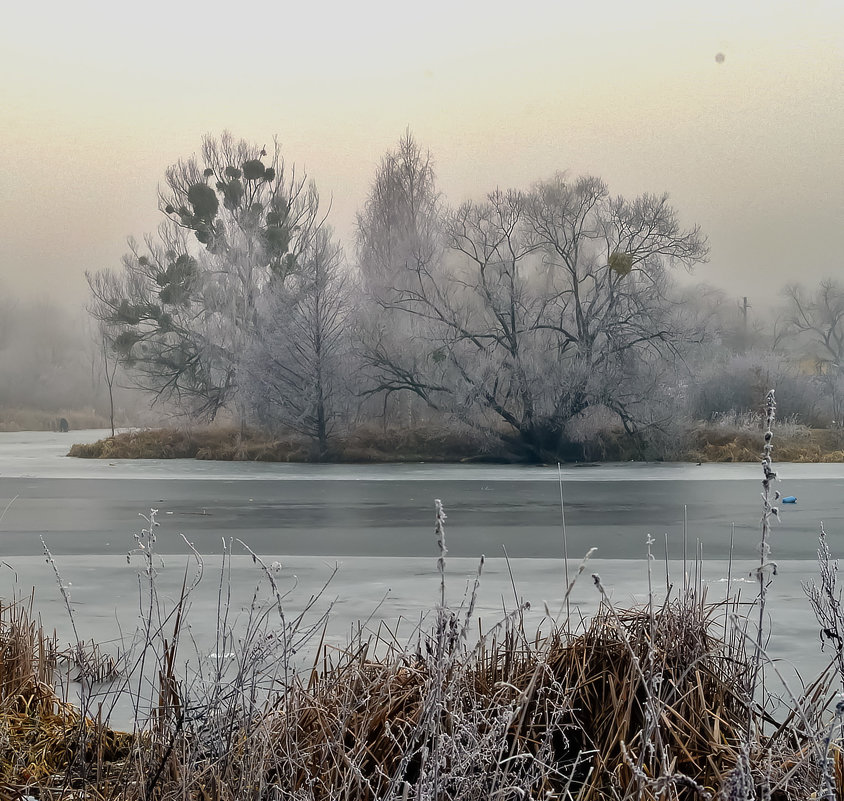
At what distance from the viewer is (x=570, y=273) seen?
2823cm

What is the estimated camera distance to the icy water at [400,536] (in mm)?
7219

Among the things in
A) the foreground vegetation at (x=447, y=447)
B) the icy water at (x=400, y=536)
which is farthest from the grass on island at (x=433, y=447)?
the icy water at (x=400, y=536)

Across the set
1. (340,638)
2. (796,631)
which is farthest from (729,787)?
(796,631)

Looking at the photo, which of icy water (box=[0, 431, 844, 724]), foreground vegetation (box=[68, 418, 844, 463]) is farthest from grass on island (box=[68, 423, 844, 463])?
icy water (box=[0, 431, 844, 724])

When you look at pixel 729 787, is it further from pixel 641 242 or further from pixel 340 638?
pixel 641 242

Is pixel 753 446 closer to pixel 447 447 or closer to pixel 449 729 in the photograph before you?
pixel 447 447

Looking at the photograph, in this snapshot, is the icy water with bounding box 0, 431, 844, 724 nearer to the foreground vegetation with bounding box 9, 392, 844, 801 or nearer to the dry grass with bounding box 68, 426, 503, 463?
the foreground vegetation with bounding box 9, 392, 844, 801

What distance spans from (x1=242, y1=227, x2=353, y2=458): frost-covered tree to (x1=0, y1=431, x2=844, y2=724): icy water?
4.86 metres

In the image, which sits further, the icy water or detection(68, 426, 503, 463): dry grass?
detection(68, 426, 503, 463): dry grass

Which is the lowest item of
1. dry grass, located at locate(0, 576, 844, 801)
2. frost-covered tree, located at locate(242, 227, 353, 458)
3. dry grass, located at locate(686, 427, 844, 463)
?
dry grass, located at locate(686, 427, 844, 463)

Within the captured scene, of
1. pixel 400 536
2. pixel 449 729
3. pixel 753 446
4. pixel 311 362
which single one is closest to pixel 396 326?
pixel 311 362

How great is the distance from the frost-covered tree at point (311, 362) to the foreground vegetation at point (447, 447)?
2.47 ft

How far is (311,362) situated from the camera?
2961cm

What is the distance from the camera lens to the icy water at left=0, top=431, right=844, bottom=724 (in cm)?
722
